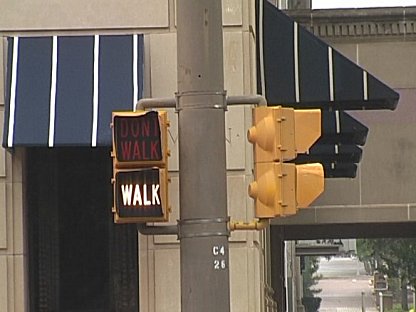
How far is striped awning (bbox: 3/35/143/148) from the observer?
9.44m

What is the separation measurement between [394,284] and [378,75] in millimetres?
53458

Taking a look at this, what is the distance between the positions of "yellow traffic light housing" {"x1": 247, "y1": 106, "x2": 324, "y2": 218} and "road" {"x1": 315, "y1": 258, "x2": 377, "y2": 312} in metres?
71.4

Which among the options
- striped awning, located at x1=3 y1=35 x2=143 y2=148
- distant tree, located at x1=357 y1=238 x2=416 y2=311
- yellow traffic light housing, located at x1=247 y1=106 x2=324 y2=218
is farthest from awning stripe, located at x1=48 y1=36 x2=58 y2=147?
distant tree, located at x1=357 y1=238 x2=416 y2=311

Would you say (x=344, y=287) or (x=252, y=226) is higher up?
(x=252, y=226)

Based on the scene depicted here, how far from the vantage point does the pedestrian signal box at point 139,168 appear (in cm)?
635

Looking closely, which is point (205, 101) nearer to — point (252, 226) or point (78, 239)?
point (252, 226)

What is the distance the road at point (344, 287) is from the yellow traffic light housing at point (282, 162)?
71397 mm

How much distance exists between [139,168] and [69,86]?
3.48 meters

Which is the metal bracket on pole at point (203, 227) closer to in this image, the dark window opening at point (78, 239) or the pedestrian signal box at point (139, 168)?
the pedestrian signal box at point (139, 168)

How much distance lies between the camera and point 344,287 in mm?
105000

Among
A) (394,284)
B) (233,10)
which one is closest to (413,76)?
(233,10)

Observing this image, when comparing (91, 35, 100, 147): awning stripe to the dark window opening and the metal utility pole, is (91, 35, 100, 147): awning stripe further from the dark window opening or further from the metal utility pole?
the metal utility pole

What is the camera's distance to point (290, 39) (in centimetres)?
1129

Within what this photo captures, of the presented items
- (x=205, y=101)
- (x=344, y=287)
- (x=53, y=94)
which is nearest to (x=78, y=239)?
(x=53, y=94)
